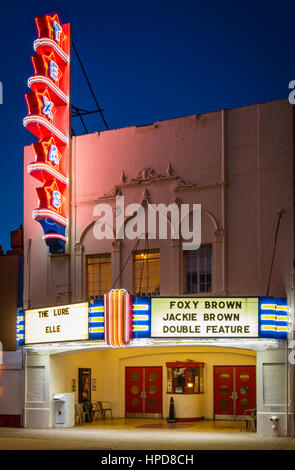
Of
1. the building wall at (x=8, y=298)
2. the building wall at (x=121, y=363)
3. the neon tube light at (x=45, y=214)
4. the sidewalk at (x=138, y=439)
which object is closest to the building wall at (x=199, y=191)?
the building wall at (x=8, y=298)

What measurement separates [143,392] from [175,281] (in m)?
6.00

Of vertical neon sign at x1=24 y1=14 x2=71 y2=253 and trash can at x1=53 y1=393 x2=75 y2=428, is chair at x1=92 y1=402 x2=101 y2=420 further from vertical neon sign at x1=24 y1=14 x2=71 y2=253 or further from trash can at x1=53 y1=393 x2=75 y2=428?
vertical neon sign at x1=24 y1=14 x2=71 y2=253

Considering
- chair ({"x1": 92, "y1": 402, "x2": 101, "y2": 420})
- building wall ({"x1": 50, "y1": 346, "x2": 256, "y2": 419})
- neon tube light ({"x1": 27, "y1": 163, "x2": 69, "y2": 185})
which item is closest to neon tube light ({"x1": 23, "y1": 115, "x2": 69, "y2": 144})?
neon tube light ({"x1": 27, "y1": 163, "x2": 69, "y2": 185})

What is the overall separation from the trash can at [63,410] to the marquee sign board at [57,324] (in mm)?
2220

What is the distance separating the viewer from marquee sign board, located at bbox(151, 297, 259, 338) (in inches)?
798

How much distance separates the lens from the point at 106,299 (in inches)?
823

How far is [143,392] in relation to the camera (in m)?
27.0

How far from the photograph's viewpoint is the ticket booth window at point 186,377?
25.6 metres

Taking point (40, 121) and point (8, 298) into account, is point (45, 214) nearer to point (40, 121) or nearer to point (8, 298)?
point (40, 121)

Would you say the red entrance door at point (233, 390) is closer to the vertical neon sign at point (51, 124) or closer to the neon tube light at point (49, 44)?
the vertical neon sign at point (51, 124)

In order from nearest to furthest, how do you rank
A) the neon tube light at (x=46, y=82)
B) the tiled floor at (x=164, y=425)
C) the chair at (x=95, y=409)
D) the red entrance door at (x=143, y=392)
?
1. the tiled floor at (x=164, y=425)
2. the neon tube light at (x=46, y=82)
3. the chair at (x=95, y=409)
4. the red entrance door at (x=143, y=392)

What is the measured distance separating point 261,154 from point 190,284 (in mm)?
4695

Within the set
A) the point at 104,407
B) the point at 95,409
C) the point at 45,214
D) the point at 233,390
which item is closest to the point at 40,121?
the point at 45,214

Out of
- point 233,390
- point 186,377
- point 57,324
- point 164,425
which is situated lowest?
point 164,425
